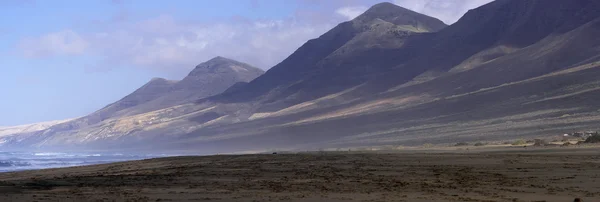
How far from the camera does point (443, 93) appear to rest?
12544cm

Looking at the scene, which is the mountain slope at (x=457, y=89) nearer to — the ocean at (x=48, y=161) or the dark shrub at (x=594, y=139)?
the dark shrub at (x=594, y=139)

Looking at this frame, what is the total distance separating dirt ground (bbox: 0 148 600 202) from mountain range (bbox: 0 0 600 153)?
39.8m

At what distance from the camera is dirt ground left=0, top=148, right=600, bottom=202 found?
64.0 feet

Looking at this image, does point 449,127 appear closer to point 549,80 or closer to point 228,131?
point 549,80

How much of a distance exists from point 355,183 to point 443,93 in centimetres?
10404

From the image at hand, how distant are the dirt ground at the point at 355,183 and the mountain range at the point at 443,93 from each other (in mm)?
39812

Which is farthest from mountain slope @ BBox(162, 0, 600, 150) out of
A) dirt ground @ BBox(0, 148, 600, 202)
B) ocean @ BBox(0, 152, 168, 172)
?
dirt ground @ BBox(0, 148, 600, 202)

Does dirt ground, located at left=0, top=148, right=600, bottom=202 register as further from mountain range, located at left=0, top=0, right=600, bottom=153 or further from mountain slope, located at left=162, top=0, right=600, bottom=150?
mountain slope, located at left=162, top=0, right=600, bottom=150

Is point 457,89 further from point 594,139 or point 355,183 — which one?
point 355,183

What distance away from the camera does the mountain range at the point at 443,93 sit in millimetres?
89375

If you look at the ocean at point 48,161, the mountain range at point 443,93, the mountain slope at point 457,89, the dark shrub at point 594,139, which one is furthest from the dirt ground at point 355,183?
the mountain slope at point 457,89

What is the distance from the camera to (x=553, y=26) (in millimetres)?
148375

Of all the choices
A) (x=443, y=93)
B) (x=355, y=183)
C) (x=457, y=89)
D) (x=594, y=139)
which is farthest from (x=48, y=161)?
(x=457, y=89)

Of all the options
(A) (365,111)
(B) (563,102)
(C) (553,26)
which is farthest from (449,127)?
(C) (553,26)
